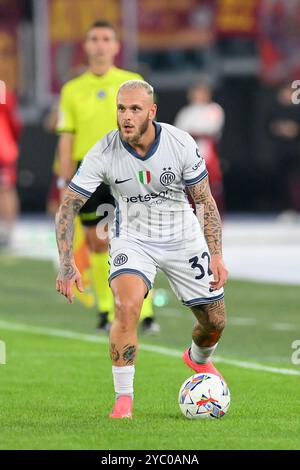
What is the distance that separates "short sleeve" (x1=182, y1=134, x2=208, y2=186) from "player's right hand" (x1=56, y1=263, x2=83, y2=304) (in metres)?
0.92

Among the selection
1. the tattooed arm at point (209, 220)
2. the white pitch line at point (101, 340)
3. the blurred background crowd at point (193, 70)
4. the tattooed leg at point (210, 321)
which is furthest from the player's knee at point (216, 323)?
the blurred background crowd at point (193, 70)

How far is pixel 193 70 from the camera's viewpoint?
104 ft

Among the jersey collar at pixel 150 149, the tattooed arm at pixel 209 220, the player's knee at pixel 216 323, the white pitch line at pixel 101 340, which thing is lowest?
the white pitch line at pixel 101 340

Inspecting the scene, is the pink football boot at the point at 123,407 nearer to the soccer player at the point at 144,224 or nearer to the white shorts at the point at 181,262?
the soccer player at the point at 144,224

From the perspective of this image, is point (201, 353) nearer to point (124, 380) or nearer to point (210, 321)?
point (210, 321)

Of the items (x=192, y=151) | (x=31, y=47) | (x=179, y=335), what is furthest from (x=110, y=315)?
(x=31, y=47)

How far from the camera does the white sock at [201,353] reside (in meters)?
11.3

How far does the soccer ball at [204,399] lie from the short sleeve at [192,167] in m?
1.25

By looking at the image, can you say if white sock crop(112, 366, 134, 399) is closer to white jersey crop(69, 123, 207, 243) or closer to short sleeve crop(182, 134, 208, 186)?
white jersey crop(69, 123, 207, 243)

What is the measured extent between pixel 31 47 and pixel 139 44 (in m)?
1.97

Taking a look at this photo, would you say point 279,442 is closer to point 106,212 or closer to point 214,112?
point 106,212

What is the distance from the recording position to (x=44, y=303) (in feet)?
60.6

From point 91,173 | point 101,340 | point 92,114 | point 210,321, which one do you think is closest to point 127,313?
point 210,321

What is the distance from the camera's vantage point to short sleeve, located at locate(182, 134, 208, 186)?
10.7 m
